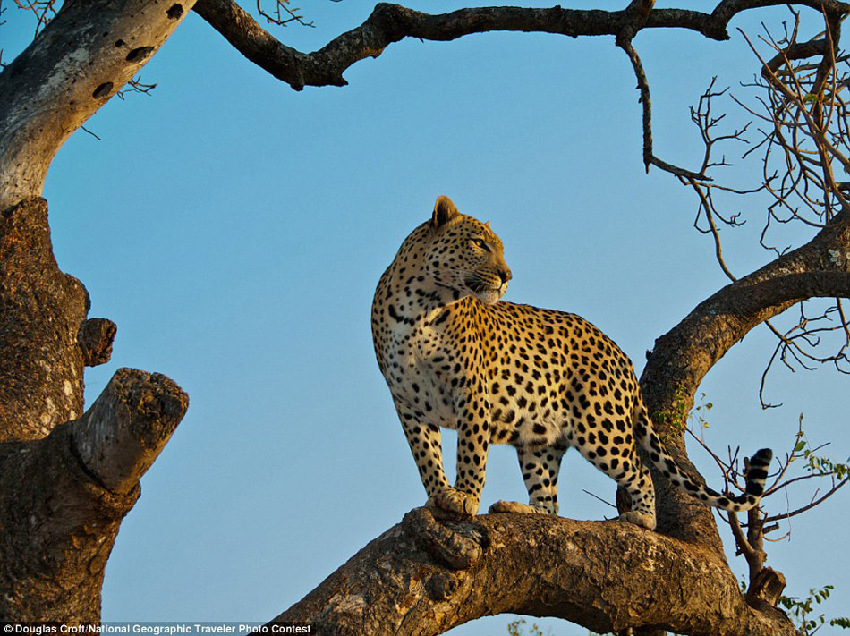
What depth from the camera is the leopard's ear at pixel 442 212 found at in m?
7.45

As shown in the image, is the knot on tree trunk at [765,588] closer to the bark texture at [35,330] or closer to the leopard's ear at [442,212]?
the leopard's ear at [442,212]

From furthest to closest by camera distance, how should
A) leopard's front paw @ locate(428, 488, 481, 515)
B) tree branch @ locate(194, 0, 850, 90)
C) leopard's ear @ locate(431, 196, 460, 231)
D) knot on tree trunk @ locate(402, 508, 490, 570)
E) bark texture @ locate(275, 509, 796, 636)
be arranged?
tree branch @ locate(194, 0, 850, 90), leopard's ear @ locate(431, 196, 460, 231), leopard's front paw @ locate(428, 488, 481, 515), knot on tree trunk @ locate(402, 508, 490, 570), bark texture @ locate(275, 509, 796, 636)

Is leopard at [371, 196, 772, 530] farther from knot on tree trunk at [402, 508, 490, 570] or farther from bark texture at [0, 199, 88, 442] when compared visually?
bark texture at [0, 199, 88, 442]

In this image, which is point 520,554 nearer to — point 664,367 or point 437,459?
point 437,459

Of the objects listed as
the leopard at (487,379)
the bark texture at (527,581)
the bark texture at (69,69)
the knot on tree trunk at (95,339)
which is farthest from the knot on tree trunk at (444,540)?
the bark texture at (69,69)

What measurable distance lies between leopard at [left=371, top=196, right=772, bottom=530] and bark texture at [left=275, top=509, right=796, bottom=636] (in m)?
0.71

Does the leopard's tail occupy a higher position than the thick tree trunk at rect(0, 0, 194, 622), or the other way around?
the leopard's tail

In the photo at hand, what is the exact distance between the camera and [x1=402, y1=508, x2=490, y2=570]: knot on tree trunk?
5.34 meters

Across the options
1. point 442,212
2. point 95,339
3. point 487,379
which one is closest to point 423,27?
point 442,212

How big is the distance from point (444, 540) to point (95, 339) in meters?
2.38

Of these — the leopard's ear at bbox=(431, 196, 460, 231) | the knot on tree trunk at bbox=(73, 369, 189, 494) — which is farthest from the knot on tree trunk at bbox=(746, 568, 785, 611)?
the knot on tree trunk at bbox=(73, 369, 189, 494)

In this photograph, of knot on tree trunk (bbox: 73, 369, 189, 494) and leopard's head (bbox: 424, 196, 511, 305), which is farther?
leopard's head (bbox: 424, 196, 511, 305)

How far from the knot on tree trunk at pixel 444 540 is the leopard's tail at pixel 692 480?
2.49 meters

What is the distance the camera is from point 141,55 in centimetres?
608
